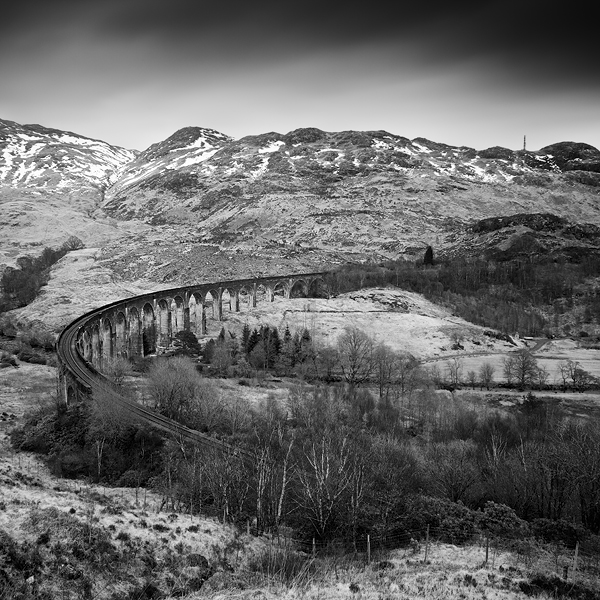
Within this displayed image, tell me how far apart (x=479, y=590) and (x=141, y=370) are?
57030 mm

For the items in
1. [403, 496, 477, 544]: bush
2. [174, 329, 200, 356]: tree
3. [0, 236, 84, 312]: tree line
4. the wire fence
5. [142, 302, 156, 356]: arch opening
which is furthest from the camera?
[0, 236, 84, 312]: tree line

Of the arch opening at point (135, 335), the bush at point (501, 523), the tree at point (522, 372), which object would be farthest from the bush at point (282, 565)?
the arch opening at point (135, 335)

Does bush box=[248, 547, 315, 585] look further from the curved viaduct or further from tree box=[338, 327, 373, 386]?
tree box=[338, 327, 373, 386]

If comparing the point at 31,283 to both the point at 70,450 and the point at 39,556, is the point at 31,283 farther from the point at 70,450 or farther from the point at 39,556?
the point at 39,556

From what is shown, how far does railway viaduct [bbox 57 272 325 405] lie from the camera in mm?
46844

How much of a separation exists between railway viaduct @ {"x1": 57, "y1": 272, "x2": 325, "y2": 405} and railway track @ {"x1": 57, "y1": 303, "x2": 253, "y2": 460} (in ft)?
0.33

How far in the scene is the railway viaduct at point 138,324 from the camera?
154 ft

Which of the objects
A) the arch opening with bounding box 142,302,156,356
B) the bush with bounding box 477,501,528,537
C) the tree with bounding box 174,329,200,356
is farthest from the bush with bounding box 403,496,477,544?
the arch opening with bounding box 142,302,156,356

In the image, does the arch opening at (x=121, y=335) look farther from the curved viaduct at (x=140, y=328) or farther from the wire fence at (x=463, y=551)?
the wire fence at (x=463, y=551)

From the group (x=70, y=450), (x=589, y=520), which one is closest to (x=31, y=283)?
(x=70, y=450)

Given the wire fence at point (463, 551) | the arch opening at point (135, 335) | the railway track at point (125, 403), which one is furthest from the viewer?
the arch opening at point (135, 335)

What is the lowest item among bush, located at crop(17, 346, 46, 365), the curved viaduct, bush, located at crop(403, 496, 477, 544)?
bush, located at crop(17, 346, 46, 365)

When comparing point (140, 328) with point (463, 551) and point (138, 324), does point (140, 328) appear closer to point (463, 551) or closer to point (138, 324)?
point (138, 324)

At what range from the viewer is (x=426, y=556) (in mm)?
19703
